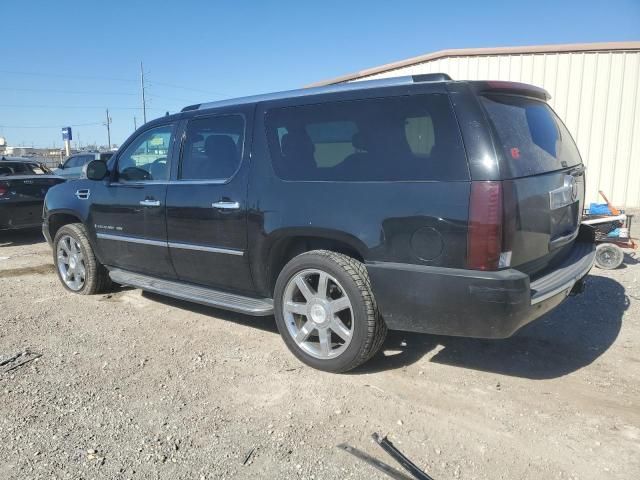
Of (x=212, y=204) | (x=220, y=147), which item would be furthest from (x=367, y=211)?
(x=220, y=147)

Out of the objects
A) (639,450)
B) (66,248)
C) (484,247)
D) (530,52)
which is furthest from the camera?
(530,52)

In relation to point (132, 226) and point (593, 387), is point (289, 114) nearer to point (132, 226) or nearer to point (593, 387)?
point (132, 226)

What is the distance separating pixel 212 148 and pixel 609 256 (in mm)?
5010

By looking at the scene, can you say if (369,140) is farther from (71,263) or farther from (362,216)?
(71,263)

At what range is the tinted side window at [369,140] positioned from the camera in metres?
3.02

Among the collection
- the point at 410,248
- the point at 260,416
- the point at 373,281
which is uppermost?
the point at 410,248

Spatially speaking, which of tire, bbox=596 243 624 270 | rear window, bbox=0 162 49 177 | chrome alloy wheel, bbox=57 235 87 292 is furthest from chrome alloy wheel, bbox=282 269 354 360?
rear window, bbox=0 162 49 177

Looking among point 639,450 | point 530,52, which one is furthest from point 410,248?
point 530,52

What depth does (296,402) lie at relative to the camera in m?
3.21

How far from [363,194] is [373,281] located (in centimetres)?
55

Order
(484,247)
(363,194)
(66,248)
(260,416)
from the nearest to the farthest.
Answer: (484,247) → (260,416) → (363,194) → (66,248)

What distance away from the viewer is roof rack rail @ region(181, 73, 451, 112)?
125 inches

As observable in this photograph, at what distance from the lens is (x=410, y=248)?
307cm

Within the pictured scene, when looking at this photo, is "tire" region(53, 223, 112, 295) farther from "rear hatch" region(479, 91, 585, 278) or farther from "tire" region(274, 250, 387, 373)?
"rear hatch" region(479, 91, 585, 278)
